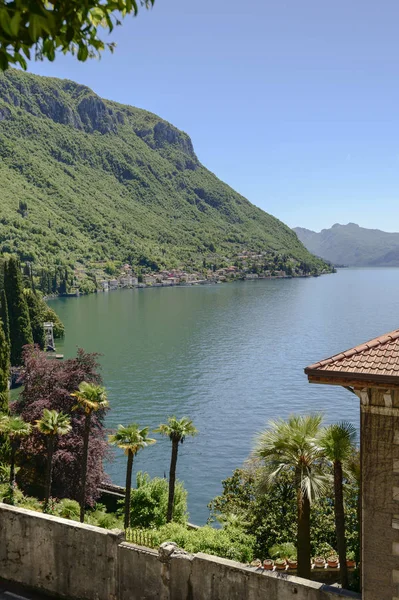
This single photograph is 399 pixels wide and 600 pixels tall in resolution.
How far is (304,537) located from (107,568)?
5.46 m

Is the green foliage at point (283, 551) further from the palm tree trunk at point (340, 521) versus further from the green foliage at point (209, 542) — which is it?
the palm tree trunk at point (340, 521)

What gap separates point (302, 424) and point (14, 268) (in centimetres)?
5725

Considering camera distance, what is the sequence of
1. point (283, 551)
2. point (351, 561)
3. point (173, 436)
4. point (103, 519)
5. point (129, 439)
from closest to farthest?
point (351, 561)
point (283, 551)
point (129, 439)
point (173, 436)
point (103, 519)

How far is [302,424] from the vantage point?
1493cm

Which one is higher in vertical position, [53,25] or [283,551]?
[53,25]

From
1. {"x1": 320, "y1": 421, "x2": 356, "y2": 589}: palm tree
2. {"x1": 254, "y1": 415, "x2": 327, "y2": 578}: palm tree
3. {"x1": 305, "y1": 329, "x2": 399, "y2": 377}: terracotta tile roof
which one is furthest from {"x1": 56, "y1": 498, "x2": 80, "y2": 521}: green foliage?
{"x1": 305, "y1": 329, "x2": 399, "y2": 377}: terracotta tile roof

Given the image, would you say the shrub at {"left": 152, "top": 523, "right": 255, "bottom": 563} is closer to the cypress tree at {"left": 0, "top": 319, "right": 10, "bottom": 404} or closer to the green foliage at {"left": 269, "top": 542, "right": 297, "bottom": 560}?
the green foliage at {"left": 269, "top": 542, "right": 297, "bottom": 560}

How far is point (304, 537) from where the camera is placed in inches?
599

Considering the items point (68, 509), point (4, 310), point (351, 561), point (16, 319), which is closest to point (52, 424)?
point (68, 509)

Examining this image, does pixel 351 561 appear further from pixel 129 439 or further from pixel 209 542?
pixel 129 439

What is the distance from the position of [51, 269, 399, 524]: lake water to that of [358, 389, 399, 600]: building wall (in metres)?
24.5

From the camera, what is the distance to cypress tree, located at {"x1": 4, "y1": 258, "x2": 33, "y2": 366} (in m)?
63.5

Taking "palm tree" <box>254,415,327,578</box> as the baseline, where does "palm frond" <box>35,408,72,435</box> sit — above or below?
below

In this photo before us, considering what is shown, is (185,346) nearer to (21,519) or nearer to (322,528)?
(322,528)
